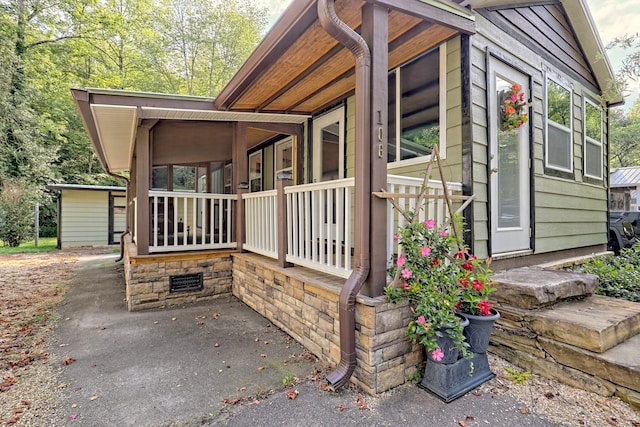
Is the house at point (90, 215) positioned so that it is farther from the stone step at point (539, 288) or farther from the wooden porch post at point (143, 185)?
the stone step at point (539, 288)

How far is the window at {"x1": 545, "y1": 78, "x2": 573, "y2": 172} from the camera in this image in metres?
4.26

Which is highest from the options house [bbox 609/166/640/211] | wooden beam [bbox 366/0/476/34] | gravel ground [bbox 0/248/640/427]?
wooden beam [bbox 366/0/476/34]

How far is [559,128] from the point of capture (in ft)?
14.6

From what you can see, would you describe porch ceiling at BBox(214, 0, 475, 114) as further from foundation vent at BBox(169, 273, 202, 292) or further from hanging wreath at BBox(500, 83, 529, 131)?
foundation vent at BBox(169, 273, 202, 292)

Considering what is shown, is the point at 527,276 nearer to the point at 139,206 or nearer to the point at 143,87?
the point at 139,206

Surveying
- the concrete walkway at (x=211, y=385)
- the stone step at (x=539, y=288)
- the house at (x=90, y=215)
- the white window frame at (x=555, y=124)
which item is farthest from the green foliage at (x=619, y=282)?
the house at (x=90, y=215)

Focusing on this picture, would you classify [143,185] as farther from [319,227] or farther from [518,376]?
[518,376]

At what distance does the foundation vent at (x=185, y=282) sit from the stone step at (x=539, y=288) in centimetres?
380

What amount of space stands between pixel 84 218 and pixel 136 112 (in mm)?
10259

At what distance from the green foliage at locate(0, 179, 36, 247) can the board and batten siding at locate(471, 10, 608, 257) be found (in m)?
15.1

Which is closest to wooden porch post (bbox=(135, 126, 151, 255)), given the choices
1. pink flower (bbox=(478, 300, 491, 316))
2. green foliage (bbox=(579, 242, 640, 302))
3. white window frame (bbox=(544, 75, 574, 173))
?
pink flower (bbox=(478, 300, 491, 316))

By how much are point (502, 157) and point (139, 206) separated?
Result: 15.6 ft

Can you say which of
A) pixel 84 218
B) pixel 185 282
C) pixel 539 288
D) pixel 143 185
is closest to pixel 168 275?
pixel 185 282

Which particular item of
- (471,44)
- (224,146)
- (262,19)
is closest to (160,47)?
(262,19)
